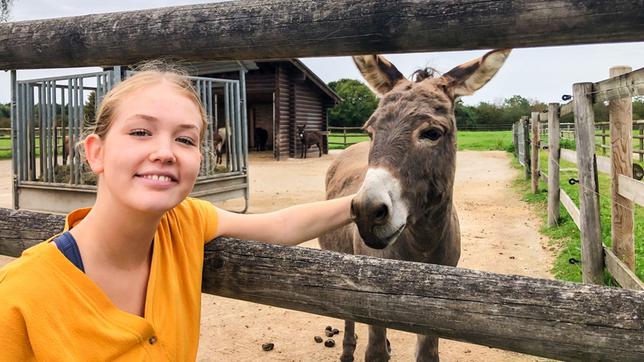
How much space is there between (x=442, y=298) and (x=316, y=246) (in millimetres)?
5538

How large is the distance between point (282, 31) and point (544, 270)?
505 cm

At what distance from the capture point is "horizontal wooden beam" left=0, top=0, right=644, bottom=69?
4.03 ft

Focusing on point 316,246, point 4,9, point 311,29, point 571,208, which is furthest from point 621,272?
point 4,9

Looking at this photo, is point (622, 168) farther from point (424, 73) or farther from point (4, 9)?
point (4, 9)

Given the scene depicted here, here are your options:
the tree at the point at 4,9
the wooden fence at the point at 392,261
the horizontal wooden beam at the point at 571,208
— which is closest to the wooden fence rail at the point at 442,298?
the wooden fence at the point at 392,261

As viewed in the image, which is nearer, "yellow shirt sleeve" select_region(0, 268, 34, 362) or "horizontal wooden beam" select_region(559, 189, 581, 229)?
"yellow shirt sleeve" select_region(0, 268, 34, 362)

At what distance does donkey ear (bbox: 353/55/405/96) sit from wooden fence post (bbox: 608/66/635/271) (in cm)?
242

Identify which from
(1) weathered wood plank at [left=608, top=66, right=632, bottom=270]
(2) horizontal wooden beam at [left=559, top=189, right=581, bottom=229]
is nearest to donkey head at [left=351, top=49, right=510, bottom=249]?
(1) weathered wood plank at [left=608, top=66, right=632, bottom=270]

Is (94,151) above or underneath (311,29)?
underneath

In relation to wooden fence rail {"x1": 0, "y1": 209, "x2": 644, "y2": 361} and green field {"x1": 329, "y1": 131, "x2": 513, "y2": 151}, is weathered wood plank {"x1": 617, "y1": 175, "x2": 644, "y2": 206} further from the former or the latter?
green field {"x1": 329, "y1": 131, "x2": 513, "y2": 151}

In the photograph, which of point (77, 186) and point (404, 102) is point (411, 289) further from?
point (77, 186)

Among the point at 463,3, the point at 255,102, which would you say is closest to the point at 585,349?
the point at 463,3

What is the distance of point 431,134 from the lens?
2400 millimetres

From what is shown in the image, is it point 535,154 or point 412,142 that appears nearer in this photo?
point 412,142
